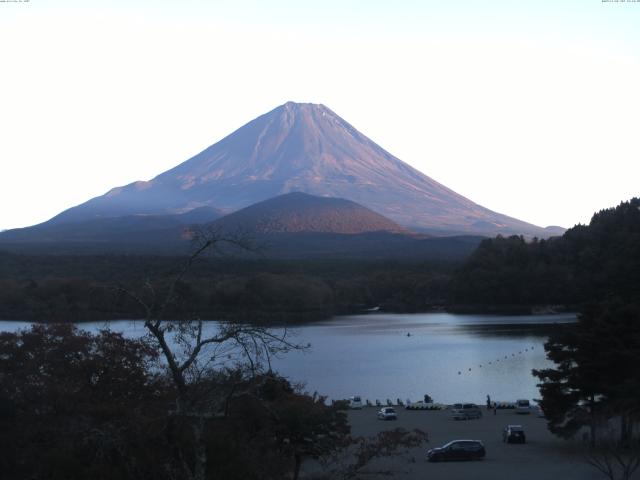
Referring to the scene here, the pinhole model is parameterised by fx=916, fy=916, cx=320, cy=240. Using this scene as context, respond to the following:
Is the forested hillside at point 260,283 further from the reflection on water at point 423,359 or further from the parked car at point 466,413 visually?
the parked car at point 466,413

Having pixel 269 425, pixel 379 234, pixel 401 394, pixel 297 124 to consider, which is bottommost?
pixel 401 394

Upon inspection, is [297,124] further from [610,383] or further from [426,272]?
[610,383]

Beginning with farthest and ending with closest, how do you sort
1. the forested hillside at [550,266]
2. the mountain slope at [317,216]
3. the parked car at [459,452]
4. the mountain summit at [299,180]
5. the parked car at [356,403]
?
the mountain summit at [299,180]
the mountain slope at [317,216]
the forested hillside at [550,266]
the parked car at [356,403]
the parked car at [459,452]

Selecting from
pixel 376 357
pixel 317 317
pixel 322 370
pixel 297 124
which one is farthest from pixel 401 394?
pixel 297 124

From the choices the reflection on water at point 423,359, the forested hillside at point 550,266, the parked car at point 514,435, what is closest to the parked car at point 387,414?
the parked car at point 514,435

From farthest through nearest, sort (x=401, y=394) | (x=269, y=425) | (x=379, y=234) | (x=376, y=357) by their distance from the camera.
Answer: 1. (x=379, y=234)
2. (x=376, y=357)
3. (x=401, y=394)
4. (x=269, y=425)

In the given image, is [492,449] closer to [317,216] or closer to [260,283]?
[260,283]
